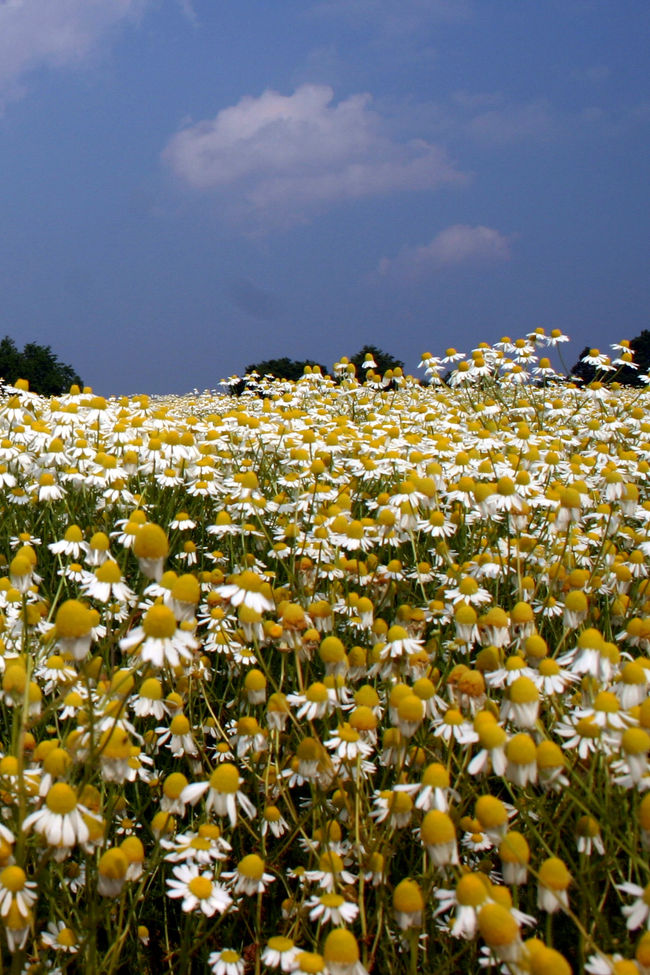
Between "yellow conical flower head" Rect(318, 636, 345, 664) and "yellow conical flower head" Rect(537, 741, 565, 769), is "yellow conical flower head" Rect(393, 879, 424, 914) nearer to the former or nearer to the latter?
"yellow conical flower head" Rect(537, 741, 565, 769)

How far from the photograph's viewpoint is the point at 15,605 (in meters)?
3.25

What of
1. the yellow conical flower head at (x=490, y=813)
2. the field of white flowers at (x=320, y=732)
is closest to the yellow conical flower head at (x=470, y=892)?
the field of white flowers at (x=320, y=732)

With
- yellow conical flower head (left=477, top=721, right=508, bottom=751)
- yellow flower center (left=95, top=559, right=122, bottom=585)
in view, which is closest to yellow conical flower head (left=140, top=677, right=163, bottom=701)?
yellow flower center (left=95, top=559, right=122, bottom=585)

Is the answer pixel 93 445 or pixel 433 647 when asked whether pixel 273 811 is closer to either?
pixel 433 647

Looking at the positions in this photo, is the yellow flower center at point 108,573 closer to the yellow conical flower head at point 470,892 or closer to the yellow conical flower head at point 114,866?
the yellow conical flower head at point 114,866

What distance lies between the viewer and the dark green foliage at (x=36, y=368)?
1587 inches

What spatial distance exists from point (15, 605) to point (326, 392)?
269 inches

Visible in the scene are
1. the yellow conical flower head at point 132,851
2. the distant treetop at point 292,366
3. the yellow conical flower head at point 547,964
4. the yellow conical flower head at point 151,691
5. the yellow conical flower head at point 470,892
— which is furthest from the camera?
the distant treetop at point 292,366

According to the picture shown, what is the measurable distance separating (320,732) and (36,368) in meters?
42.4

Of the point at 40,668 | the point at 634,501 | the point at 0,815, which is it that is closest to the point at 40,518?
the point at 40,668

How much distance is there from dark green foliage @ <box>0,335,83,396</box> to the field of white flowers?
37.3 m

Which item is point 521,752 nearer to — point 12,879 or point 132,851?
point 132,851

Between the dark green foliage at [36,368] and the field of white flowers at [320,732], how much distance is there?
37.3 meters

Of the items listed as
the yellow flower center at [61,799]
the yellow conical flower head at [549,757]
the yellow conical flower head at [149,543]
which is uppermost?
the yellow conical flower head at [149,543]
